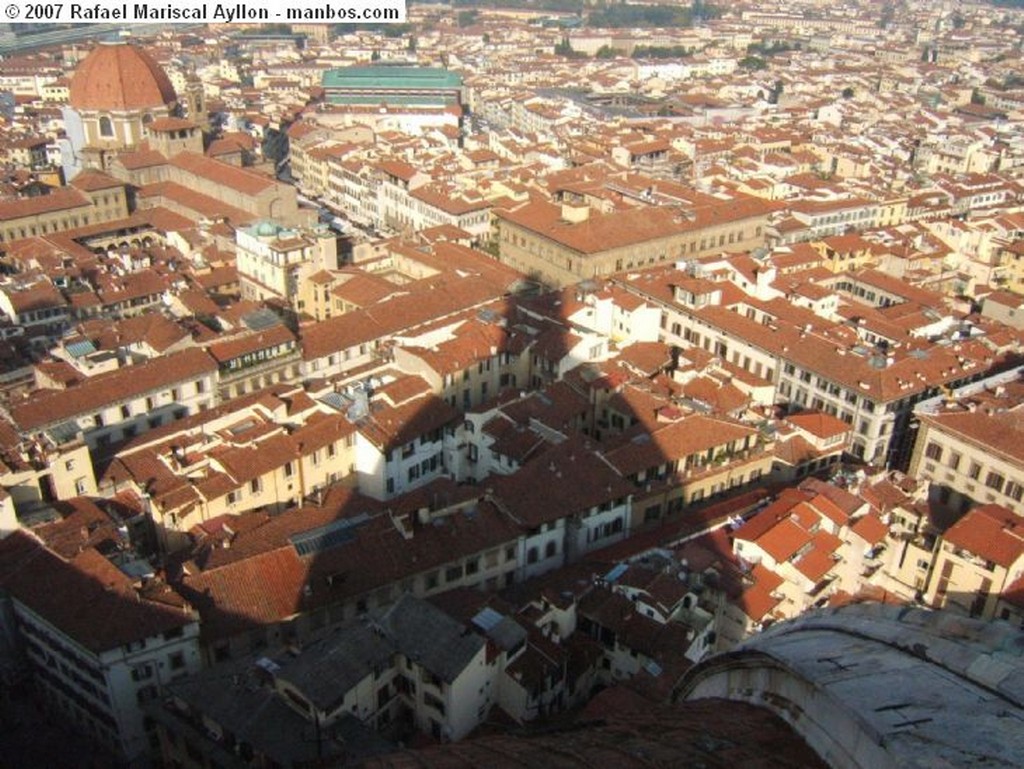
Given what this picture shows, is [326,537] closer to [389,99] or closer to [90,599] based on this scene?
[90,599]

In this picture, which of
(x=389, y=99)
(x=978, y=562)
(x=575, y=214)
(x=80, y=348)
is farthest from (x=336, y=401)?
(x=389, y=99)

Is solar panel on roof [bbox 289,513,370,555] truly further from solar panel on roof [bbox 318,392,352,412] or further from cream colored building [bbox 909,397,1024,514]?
cream colored building [bbox 909,397,1024,514]

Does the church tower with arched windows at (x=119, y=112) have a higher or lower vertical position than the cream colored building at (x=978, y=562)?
higher

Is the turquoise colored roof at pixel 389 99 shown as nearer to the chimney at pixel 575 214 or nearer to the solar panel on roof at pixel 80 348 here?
the chimney at pixel 575 214

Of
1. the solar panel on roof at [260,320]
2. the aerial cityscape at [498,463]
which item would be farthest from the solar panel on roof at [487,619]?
the solar panel on roof at [260,320]

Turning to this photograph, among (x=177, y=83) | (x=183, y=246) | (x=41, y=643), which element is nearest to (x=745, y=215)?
(x=183, y=246)

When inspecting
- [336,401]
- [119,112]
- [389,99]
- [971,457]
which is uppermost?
[119,112]

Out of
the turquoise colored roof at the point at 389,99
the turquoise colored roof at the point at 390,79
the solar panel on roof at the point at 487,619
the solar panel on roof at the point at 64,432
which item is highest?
the turquoise colored roof at the point at 390,79

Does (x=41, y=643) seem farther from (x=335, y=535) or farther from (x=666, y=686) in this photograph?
(x=666, y=686)
